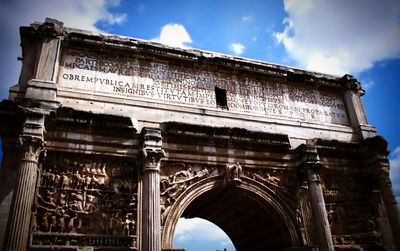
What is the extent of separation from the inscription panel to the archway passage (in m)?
2.45

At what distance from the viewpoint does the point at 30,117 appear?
25.2ft

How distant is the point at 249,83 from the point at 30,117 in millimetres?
6201

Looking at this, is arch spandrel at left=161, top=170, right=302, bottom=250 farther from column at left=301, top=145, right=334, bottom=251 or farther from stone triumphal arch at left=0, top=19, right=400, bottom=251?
column at left=301, top=145, right=334, bottom=251

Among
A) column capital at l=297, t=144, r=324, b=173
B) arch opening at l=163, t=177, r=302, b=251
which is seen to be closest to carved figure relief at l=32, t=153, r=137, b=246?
arch opening at l=163, t=177, r=302, b=251

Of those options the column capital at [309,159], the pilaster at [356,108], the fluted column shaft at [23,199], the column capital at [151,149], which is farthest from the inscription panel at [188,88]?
the fluted column shaft at [23,199]

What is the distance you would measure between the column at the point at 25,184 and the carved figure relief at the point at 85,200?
1.36 ft

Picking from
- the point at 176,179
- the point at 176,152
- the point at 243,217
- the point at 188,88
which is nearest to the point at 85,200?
the point at 176,179

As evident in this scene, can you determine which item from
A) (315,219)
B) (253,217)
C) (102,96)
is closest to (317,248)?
(315,219)

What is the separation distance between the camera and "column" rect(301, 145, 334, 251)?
8883 mm

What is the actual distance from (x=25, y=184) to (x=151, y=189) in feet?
8.37

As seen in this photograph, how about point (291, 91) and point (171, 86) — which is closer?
point (171, 86)

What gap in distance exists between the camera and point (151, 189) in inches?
317

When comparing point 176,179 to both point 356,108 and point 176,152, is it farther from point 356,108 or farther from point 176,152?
point 356,108

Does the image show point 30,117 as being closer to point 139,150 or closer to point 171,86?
point 139,150
